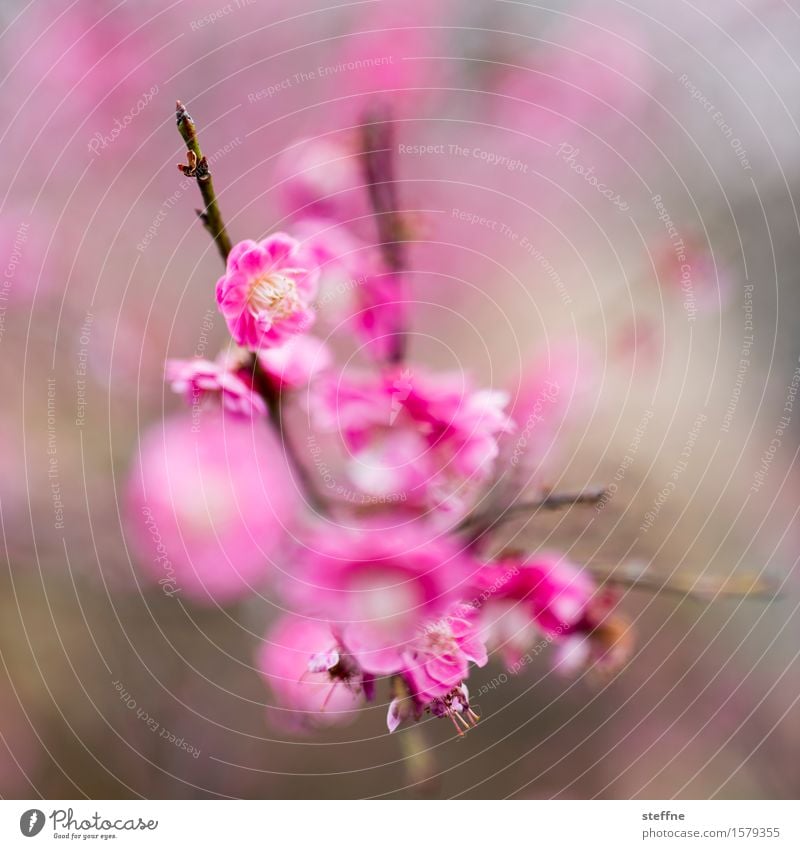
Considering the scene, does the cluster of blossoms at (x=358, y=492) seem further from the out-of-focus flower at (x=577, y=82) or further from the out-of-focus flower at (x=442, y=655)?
the out-of-focus flower at (x=577, y=82)

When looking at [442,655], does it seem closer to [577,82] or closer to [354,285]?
[354,285]

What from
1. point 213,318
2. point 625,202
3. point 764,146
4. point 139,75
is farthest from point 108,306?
point 764,146

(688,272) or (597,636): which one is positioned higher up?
(688,272)

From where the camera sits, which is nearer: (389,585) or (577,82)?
(389,585)

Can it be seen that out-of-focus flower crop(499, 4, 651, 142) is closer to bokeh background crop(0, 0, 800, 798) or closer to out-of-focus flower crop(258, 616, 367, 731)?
bokeh background crop(0, 0, 800, 798)
